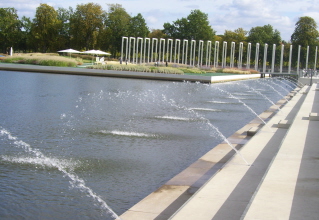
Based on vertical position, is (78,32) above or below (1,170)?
above

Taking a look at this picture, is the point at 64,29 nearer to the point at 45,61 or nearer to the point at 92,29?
the point at 92,29

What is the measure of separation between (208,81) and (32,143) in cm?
3248

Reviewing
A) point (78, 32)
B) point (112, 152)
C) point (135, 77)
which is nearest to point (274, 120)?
point (112, 152)

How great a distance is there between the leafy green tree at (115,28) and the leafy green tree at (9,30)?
18.1m

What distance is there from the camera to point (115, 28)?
9275 centimetres

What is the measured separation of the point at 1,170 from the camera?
841 centimetres

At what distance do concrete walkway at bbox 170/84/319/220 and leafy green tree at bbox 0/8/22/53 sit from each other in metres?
89.2

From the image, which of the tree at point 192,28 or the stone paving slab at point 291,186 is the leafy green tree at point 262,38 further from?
the stone paving slab at point 291,186

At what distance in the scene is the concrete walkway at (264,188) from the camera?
524 cm

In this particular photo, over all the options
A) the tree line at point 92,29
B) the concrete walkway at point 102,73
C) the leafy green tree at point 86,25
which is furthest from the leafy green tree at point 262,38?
the concrete walkway at point 102,73

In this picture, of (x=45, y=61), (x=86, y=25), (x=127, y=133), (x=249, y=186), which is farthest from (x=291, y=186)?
(x=86, y=25)

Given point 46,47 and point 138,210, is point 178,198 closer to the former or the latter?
point 138,210

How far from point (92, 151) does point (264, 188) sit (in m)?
5.09

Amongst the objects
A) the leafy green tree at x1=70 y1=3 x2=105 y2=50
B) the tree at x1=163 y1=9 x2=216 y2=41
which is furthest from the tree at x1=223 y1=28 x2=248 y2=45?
the leafy green tree at x1=70 y1=3 x2=105 y2=50
